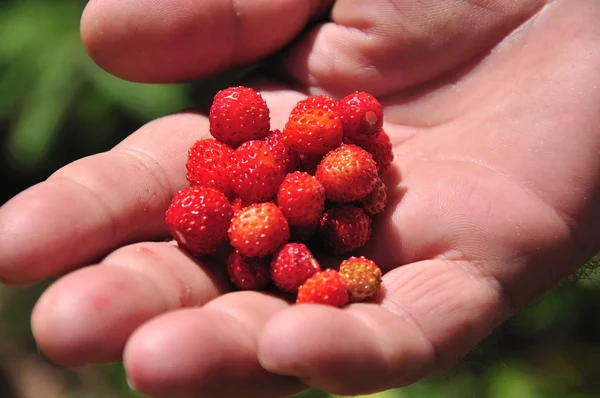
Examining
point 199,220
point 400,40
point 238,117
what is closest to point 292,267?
point 199,220

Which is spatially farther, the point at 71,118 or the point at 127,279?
the point at 71,118

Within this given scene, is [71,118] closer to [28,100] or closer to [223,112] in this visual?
[28,100]

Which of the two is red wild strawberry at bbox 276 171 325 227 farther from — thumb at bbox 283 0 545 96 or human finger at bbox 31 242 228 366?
thumb at bbox 283 0 545 96

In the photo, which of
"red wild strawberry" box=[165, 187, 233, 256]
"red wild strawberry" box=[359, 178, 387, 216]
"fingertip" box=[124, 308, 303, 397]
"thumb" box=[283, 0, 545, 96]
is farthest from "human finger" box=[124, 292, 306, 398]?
"thumb" box=[283, 0, 545, 96]

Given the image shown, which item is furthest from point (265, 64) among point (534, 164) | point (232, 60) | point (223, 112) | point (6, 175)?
point (6, 175)

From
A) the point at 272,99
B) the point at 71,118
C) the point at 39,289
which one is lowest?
the point at 39,289

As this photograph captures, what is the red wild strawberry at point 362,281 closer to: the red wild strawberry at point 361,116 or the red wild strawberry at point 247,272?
the red wild strawberry at point 247,272

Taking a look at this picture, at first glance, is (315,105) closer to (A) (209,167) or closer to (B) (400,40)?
(A) (209,167)
